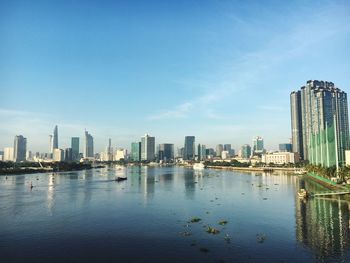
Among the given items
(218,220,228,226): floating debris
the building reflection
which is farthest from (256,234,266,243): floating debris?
(218,220,228,226): floating debris

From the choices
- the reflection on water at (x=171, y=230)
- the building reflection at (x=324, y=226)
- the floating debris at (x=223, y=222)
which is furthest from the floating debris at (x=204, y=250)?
the floating debris at (x=223, y=222)

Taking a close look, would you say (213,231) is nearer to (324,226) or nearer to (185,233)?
(185,233)

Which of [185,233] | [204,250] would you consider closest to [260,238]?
[204,250]

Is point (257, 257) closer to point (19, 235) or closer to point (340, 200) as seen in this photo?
point (19, 235)

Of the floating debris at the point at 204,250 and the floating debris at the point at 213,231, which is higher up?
the floating debris at the point at 213,231

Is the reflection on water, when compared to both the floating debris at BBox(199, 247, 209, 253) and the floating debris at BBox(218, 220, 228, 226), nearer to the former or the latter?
the floating debris at BBox(199, 247, 209, 253)

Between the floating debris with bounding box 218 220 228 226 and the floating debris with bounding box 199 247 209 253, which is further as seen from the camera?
the floating debris with bounding box 218 220 228 226

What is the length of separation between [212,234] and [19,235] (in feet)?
69.9

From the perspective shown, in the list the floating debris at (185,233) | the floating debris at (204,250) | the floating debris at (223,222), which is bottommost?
the floating debris at (204,250)

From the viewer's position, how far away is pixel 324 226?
119 ft

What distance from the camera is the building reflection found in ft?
93.2

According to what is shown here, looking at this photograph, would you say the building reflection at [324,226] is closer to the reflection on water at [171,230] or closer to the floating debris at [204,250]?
the reflection on water at [171,230]

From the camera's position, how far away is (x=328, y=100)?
194875 millimetres

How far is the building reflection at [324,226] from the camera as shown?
28406 millimetres
